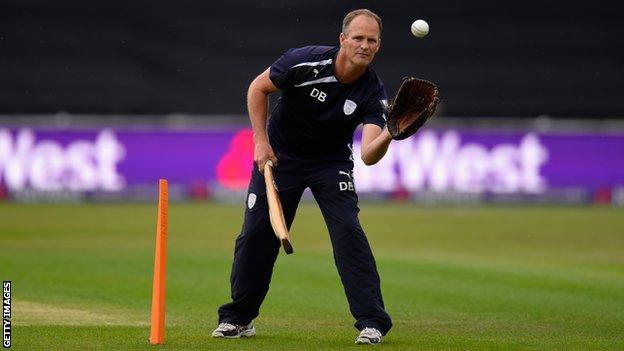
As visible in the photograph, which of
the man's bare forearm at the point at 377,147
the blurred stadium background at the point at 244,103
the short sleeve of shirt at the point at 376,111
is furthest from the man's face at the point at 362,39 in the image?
the blurred stadium background at the point at 244,103

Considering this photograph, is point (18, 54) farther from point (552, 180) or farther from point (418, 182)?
point (552, 180)

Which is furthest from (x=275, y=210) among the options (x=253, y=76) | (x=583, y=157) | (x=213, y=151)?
(x=583, y=157)

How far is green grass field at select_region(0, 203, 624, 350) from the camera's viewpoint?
8.94 m

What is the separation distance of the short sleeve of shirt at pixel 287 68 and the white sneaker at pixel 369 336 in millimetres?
1704

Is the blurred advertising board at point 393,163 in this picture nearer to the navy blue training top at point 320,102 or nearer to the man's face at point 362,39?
the navy blue training top at point 320,102

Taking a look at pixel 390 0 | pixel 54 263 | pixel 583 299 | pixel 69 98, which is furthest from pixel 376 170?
pixel 583 299

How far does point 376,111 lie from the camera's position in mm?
8508

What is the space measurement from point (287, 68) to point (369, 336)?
1.83m

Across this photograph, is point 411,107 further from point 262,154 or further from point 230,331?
point 230,331

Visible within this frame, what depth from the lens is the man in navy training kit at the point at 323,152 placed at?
8.35m

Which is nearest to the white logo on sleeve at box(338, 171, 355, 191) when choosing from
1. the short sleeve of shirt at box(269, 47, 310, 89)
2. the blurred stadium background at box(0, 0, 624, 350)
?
the short sleeve of shirt at box(269, 47, 310, 89)

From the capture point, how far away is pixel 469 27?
31.6 meters

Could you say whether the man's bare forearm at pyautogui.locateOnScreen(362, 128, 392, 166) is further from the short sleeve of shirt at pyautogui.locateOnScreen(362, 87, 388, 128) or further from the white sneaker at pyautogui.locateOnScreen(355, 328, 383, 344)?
the white sneaker at pyautogui.locateOnScreen(355, 328, 383, 344)

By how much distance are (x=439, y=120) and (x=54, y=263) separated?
18.3m
